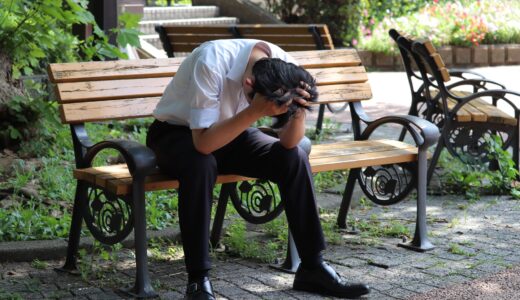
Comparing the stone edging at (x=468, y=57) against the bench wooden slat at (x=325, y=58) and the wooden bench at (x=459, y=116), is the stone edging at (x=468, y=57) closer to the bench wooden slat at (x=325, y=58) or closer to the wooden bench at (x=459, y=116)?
the wooden bench at (x=459, y=116)

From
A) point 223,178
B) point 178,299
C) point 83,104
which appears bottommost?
point 178,299

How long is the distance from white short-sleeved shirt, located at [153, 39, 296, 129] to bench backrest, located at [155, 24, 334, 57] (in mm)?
4154

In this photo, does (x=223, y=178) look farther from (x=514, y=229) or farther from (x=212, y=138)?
(x=514, y=229)

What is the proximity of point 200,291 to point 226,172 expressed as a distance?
24.8 inches

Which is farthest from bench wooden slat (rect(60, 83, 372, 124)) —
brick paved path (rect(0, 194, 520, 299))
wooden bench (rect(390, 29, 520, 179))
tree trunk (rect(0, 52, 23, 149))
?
wooden bench (rect(390, 29, 520, 179))

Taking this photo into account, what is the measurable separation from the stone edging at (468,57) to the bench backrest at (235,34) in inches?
212

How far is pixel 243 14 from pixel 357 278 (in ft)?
33.2

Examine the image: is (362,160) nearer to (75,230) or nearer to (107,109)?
(107,109)

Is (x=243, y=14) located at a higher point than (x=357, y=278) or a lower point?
higher

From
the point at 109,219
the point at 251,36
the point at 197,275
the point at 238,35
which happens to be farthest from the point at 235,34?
the point at 197,275

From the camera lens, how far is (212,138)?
12.3ft

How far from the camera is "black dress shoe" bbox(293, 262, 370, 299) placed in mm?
3906

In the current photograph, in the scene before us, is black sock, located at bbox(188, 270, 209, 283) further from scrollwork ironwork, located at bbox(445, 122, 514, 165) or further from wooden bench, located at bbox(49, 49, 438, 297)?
scrollwork ironwork, located at bbox(445, 122, 514, 165)

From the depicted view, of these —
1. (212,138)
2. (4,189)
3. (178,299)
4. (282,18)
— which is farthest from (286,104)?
(282,18)
